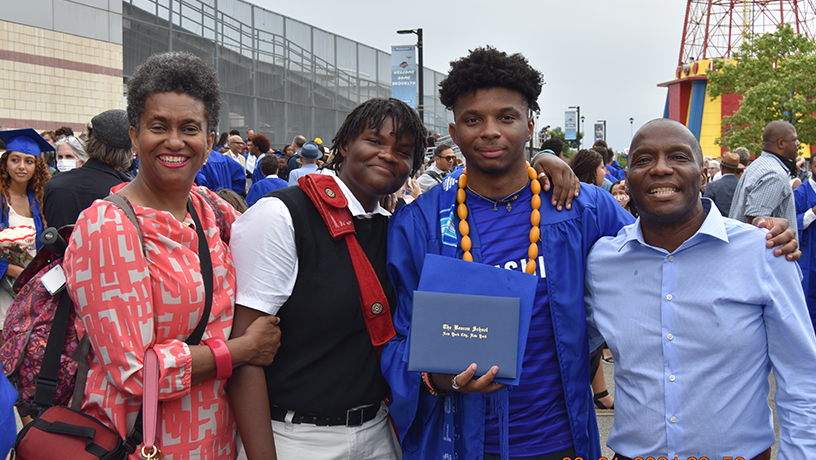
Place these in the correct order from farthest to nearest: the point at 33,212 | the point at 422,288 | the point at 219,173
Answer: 1. the point at 219,173
2. the point at 33,212
3. the point at 422,288

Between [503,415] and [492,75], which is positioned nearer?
[503,415]

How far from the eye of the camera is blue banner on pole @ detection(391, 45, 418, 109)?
16.8m

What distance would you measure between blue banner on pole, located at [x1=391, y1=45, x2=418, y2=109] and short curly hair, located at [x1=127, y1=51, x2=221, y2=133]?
15.1m

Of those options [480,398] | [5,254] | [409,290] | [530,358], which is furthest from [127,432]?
[5,254]

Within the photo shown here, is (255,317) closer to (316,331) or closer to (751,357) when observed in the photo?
(316,331)

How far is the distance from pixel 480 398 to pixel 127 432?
1215 mm

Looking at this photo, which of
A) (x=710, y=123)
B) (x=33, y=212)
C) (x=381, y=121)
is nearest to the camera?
(x=381, y=121)

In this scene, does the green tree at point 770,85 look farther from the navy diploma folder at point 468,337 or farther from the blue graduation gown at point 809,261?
the navy diploma folder at point 468,337

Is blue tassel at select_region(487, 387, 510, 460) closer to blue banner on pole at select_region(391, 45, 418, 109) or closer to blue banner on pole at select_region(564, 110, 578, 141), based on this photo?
blue banner on pole at select_region(391, 45, 418, 109)

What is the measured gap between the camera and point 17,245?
4.00 m

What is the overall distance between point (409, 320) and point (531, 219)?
63cm

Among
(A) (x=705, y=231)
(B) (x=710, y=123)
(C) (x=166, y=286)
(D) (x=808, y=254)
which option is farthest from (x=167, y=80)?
(B) (x=710, y=123)

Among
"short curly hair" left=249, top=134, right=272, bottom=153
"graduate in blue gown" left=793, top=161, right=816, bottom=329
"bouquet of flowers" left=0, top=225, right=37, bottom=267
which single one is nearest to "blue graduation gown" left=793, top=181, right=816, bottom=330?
"graduate in blue gown" left=793, top=161, right=816, bottom=329

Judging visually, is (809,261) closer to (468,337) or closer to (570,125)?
(468,337)
